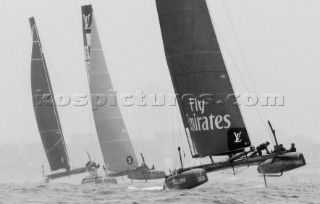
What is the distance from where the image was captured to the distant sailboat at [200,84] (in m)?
20.9

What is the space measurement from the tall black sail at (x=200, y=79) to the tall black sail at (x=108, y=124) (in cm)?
1654

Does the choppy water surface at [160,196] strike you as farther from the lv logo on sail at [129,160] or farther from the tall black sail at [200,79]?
the lv logo on sail at [129,160]

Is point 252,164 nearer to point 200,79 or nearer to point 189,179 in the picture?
point 189,179

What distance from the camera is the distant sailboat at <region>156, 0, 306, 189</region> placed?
823 inches

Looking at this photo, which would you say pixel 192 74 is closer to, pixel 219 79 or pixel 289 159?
pixel 219 79

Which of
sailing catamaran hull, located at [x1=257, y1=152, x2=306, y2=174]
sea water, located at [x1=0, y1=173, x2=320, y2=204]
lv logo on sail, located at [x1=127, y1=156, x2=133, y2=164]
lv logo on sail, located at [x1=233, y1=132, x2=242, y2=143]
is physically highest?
lv logo on sail, located at [x1=233, y1=132, x2=242, y2=143]

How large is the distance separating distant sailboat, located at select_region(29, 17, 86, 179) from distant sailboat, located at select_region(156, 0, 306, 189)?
19.9 metres

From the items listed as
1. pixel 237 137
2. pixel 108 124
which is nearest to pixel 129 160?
pixel 108 124

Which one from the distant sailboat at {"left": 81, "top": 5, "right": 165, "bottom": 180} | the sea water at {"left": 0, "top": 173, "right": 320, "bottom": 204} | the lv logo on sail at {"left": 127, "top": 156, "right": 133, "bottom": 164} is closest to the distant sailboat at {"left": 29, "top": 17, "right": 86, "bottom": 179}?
the distant sailboat at {"left": 81, "top": 5, "right": 165, "bottom": 180}

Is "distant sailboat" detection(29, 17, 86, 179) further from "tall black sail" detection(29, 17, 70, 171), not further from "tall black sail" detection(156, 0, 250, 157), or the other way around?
"tall black sail" detection(156, 0, 250, 157)

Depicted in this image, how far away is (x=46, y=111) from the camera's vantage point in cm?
3966

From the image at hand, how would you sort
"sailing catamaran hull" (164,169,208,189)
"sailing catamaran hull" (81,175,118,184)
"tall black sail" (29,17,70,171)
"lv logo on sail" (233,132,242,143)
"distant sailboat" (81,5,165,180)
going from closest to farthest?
"sailing catamaran hull" (164,169,208,189)
"lv logo on sail" (233,132,242,143)
"sailing catamaran hull" (81,175,118,184)
"distant sailboat" (81,5,165,180)
"tall black sail" (29,17,70,171)

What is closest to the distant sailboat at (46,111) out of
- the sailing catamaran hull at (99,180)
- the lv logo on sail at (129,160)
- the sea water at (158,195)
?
the sailing catamaran hull at (99,180)

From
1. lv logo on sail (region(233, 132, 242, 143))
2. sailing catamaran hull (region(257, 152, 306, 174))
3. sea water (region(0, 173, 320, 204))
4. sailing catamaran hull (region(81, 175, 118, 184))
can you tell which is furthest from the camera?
sailing catamaran hull (region(81, 175, 118, 184))
